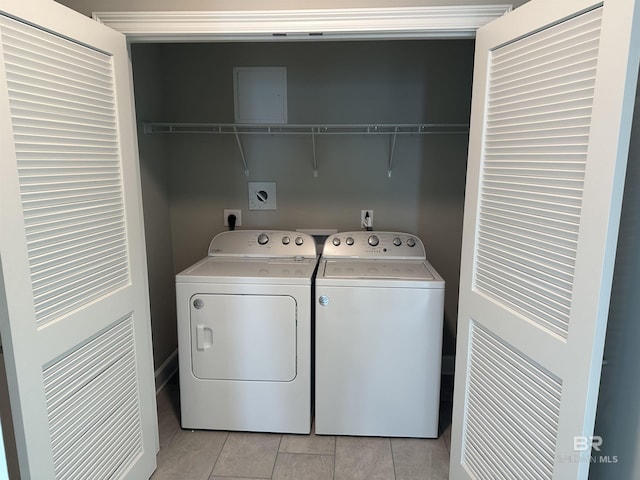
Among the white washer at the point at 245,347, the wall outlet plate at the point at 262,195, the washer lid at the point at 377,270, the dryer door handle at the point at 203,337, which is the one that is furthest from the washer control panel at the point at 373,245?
the dryer door handle at the point at 203,337

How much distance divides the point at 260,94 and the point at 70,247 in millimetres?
1598

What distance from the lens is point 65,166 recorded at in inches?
49.2

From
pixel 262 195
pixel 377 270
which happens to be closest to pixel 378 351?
pixel 377 270

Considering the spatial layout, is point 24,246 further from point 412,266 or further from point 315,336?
point 412,266

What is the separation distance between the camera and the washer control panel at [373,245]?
7.82 ft

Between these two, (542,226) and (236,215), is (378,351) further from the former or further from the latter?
(236,215)

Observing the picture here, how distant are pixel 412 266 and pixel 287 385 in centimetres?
90

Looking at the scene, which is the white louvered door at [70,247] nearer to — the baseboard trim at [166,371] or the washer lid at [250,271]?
the washer lid at [250,271]

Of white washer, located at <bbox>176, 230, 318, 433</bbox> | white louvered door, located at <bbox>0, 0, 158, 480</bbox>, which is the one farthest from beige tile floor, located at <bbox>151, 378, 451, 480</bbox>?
white louvered door, located at <bbox>0, 0, 158, 480</bbox>

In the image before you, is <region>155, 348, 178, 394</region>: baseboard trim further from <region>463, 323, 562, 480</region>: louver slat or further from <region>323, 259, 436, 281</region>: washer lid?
<region>463, 323, 562, 480</region>: louver slat

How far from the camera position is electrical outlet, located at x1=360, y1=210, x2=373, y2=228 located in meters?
2.59

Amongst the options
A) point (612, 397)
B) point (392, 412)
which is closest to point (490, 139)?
point (612, 397)

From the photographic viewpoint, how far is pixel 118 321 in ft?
5.04

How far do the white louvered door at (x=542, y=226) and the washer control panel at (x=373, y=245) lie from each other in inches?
31.1
